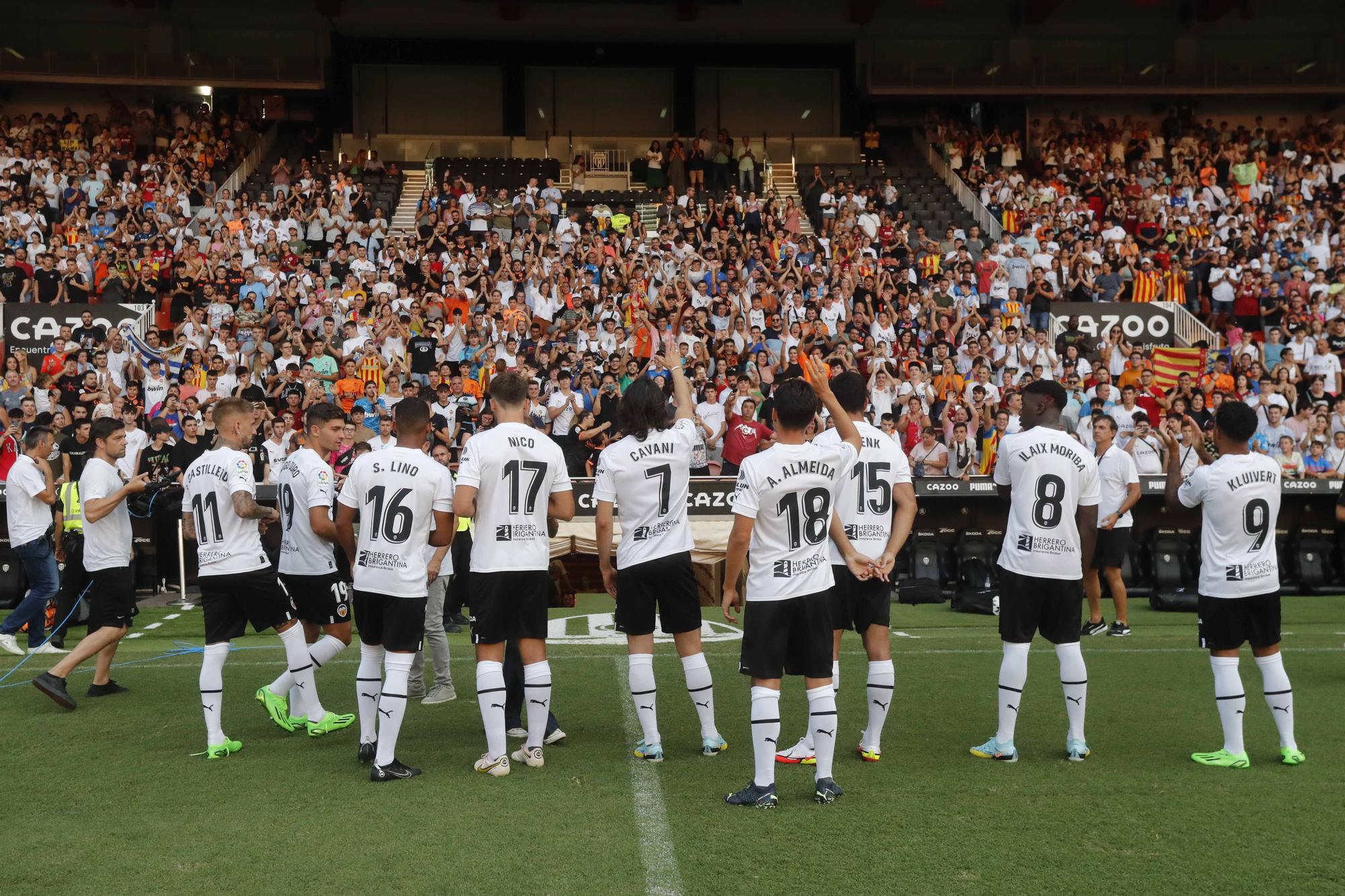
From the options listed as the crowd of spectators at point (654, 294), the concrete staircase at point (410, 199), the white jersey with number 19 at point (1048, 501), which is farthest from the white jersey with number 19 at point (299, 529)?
the concrete staircase at point (410, 199)

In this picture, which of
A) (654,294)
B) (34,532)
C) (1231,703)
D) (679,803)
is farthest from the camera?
(654,294)

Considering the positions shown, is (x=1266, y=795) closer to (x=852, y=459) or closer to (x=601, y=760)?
(x=852, y=459)

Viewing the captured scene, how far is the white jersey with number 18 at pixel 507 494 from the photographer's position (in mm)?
6285

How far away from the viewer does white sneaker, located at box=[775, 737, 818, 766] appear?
645 cm

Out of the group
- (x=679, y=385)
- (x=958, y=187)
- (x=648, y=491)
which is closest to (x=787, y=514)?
(x=648, y=491)

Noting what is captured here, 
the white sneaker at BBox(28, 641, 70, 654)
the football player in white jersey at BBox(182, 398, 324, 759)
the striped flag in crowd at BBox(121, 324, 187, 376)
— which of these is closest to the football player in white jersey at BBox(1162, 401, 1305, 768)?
the football player in white jersey at BBox(182, 398, 324, 759)

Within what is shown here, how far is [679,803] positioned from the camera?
5.70m

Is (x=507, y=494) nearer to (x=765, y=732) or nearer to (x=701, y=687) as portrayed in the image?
(x=701, y=687)

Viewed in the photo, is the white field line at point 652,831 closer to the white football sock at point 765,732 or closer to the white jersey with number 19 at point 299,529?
the white football sock at point 765,732

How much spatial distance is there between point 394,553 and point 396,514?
0.68 feet

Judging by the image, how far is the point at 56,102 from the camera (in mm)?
30922

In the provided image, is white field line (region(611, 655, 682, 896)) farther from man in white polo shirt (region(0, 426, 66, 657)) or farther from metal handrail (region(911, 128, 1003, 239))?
metal handrail (region(911, 128, 1003, 239))

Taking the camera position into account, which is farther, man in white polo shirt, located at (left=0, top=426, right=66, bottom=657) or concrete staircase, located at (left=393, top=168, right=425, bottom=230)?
concrete staircase, located at (left=393, top=168, right=425, bottom=230)

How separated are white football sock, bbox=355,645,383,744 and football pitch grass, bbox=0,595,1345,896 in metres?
0.23
